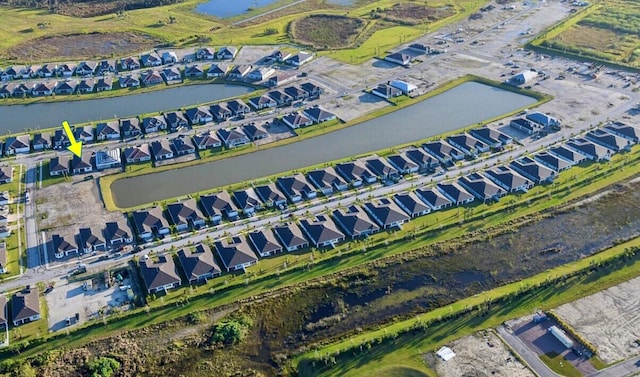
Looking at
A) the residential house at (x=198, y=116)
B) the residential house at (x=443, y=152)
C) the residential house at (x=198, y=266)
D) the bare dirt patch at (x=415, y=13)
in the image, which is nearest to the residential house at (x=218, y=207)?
the residential house at (x=198, y=266)

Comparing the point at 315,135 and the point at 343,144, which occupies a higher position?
the point at 315,135

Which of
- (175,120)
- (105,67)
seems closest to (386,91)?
(175,120)

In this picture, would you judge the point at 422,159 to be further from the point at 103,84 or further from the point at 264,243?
the point at 103,84

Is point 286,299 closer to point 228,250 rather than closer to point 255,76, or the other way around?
point 228,250

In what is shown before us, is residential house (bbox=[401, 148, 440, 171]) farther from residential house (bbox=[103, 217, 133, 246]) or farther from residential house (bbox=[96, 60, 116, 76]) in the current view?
residential house (bbox=[96, 60, 116, 76])

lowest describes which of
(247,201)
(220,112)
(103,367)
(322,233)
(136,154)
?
(103,367)

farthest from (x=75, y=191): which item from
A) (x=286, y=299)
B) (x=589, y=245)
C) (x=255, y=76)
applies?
(x=589, y=245)

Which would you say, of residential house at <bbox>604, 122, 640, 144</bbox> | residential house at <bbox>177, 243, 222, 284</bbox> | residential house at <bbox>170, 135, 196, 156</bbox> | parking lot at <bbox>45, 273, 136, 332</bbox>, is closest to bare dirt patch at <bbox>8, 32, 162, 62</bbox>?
residential house at <bbox>170, 135, 196, 156</bbox>

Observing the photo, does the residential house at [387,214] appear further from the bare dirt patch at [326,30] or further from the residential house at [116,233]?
the bare dirt patch at [326,30]
